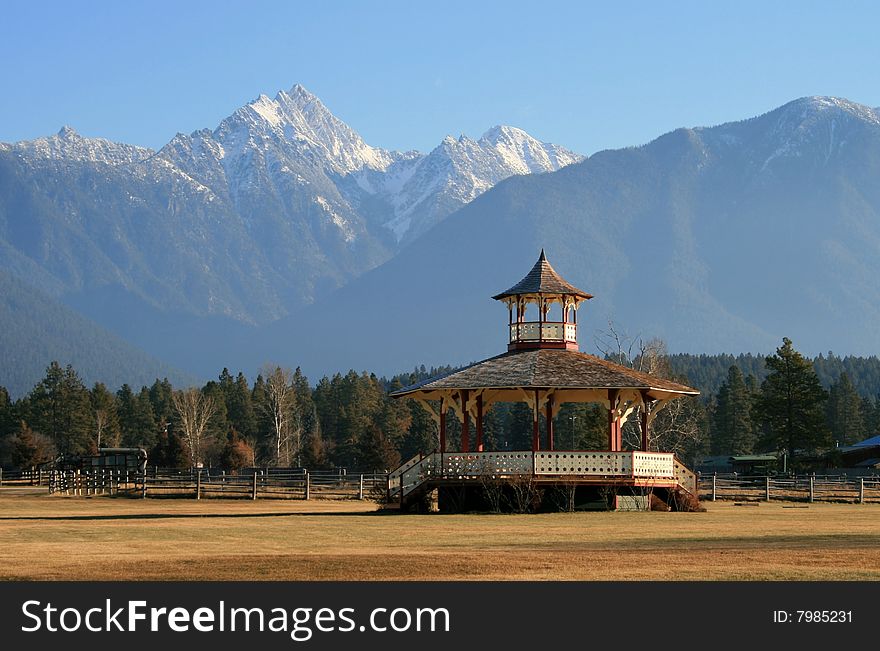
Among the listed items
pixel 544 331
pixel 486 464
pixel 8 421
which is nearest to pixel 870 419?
pixel 8 421

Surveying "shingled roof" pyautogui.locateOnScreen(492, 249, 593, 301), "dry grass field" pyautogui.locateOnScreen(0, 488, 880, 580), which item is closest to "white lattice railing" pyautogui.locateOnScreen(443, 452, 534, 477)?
"dry grass field" pyautogui.locateOnScreen(0, 488, 880, 580)

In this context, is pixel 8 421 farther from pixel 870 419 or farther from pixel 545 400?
pixel 545 400

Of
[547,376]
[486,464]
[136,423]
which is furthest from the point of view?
[136,423]

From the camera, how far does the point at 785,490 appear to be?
7244cm

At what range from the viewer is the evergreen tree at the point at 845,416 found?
15625 cm

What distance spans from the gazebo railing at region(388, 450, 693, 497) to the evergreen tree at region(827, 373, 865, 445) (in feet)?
345

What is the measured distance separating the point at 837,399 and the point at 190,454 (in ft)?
216

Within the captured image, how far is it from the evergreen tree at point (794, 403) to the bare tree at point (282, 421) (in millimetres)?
57837

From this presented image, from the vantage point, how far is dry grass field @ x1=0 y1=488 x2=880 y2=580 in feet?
92.1

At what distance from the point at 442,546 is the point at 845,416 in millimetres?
127515

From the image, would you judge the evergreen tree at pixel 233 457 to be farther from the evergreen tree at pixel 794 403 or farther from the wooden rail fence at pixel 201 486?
the evergreen tree at pixel 794 403
